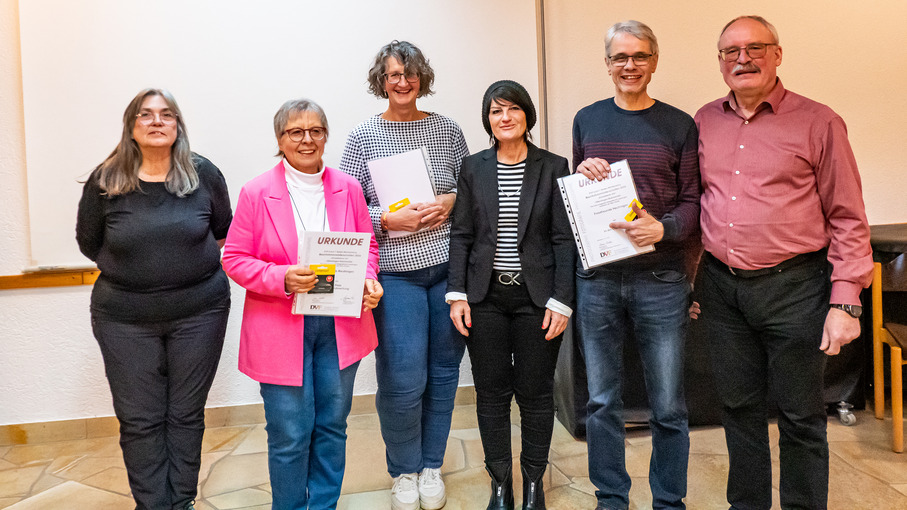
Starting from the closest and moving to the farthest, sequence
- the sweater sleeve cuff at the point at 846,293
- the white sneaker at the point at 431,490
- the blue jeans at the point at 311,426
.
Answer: the sweater sleeve cuff at the point at 846,293, the blue jeans at the point at 311,426, the white sneaker at the point at 431,490

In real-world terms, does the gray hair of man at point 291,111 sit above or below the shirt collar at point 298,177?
above

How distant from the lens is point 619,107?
193 cm

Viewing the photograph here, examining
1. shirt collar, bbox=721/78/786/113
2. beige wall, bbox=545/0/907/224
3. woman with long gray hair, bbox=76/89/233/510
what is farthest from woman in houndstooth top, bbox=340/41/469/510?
beige wall, bbox=545/0/907/224

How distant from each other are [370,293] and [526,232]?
566mm

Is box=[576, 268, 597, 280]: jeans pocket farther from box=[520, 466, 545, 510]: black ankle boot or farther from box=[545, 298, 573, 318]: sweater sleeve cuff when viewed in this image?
box=[520, 466, 545, 510]: black ankle boot

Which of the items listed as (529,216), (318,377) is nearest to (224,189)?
(318,377)

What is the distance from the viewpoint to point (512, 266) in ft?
6.19

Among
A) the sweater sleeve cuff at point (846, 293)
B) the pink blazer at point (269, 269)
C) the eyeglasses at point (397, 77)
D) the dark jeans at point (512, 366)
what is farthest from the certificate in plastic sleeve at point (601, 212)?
the pink blazer at point (269, 269)

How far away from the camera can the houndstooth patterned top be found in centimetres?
205

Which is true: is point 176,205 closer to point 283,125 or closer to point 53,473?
point 283,125

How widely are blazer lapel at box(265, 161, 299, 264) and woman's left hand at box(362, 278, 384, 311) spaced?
249mm

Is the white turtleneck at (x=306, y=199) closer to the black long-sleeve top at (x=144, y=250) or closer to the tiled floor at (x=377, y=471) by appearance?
the black long-sleeve top at (x=144, y=250)

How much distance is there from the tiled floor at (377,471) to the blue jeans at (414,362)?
34 centimetres

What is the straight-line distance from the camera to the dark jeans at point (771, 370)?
1.69 m
